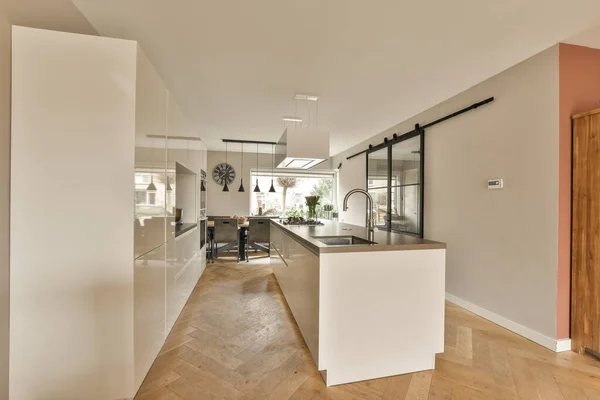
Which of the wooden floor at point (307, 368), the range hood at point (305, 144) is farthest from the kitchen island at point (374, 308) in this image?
the range hood at point (305, 144)

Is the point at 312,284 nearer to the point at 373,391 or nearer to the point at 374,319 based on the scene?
the point at 374,319

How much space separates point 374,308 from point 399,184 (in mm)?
3011

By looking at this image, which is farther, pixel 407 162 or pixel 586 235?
pixel 407 162

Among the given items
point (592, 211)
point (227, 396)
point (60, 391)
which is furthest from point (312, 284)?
point (592, 211)

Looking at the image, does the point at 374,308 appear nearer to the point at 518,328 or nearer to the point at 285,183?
the point at 518,328

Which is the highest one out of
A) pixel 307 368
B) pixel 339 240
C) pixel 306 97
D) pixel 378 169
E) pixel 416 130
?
pixel 306 97

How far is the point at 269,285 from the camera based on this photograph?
398 cm

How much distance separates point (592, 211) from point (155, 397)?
3.30 metres

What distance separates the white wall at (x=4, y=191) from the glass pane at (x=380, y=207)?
4.55m

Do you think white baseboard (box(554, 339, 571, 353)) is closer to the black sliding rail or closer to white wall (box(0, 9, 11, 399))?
the black sliding rail

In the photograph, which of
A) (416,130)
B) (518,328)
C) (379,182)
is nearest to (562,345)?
(518,328)

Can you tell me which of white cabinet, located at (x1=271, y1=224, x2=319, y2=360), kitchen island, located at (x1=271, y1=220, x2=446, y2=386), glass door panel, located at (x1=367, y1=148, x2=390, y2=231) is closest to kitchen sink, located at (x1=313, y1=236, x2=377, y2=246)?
white cabinet, located at (x1=271, y1=224, x2=319, y2=360)

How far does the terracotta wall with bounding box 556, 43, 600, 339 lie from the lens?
2234 mm

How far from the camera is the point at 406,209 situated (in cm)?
430
